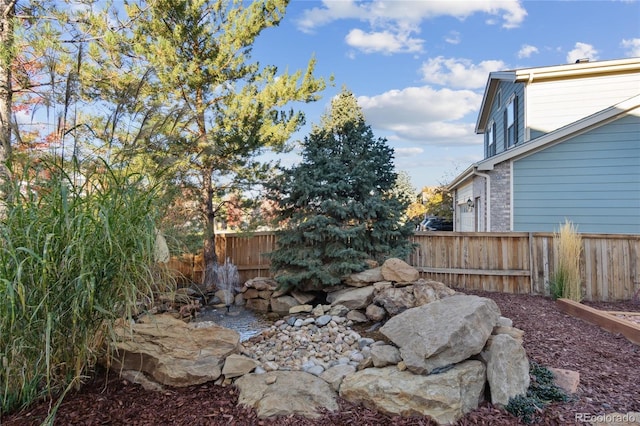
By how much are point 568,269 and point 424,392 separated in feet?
14.0

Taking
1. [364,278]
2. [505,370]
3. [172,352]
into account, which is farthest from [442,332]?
[364,278]

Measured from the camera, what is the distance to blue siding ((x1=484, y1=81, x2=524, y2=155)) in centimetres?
905

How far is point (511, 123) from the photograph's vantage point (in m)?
9.78

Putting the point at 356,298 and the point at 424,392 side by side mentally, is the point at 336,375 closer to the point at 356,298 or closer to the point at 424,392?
the point at 424,392

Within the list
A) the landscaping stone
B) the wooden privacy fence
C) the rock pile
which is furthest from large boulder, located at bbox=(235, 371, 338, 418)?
the wooden privacy fence

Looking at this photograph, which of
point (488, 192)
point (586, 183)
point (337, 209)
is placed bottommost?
point (337, 209)

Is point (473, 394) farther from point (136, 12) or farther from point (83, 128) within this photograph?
point (136, 12)

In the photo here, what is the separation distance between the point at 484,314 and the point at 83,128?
123 inches

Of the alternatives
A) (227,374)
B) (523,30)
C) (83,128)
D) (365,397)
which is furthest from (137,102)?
(523,30)

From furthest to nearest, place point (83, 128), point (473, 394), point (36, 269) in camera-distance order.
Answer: point (83, 128) < point (473, 394) < point (36, 269)

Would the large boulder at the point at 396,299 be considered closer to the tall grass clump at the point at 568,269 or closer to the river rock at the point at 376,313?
the river rock at the point at 376,313

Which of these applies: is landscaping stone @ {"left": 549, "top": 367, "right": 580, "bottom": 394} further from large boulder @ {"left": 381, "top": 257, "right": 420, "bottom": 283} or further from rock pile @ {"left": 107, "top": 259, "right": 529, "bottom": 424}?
large boulder @ {"left": 381, "top": 257, "right": 420, "bottom": 283}

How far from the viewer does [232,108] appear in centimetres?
648

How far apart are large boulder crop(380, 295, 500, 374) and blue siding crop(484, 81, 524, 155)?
300 inches
